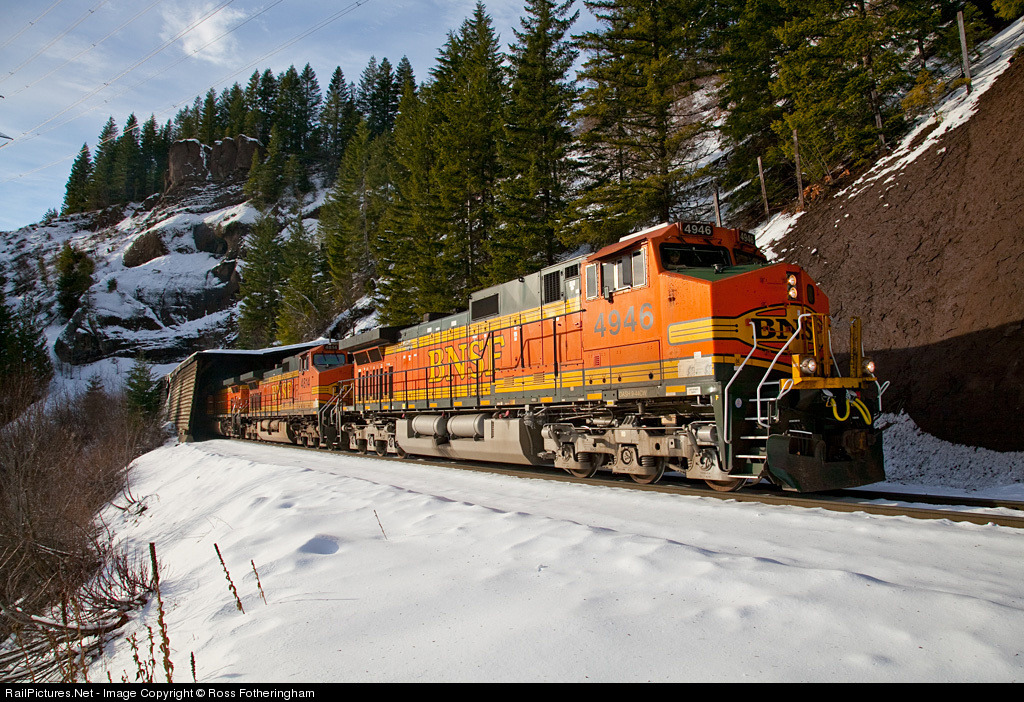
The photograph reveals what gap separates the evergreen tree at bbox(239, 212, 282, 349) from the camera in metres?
58.5

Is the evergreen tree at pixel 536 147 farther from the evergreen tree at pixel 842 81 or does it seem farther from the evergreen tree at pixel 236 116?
the evergreen tree at pixel 236 116

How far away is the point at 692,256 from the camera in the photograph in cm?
880

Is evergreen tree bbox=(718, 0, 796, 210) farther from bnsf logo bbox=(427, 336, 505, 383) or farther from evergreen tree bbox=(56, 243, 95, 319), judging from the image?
evergreen tree bbox=(56, 243, 95, 319)

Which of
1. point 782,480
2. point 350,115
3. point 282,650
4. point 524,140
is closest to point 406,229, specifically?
point 524,140

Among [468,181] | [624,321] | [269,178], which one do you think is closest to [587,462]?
[624,321]

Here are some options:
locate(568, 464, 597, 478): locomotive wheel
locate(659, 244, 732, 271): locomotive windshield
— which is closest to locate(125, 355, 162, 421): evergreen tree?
locate(568, 464, 597, 478): locomotive wheel

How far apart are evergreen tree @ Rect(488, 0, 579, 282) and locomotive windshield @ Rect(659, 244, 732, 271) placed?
46.7 ft

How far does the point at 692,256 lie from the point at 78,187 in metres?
130

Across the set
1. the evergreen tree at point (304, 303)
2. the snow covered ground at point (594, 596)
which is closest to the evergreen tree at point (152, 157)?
the evergreen tree at point (304, 303)

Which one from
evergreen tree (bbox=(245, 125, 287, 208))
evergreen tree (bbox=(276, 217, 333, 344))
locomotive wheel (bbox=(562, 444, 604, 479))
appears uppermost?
evergreen tree (bbox=(245, 125, 287, 208))

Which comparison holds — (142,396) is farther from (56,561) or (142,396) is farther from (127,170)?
(127,170)

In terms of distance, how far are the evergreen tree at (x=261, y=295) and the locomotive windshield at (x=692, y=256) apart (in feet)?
177
